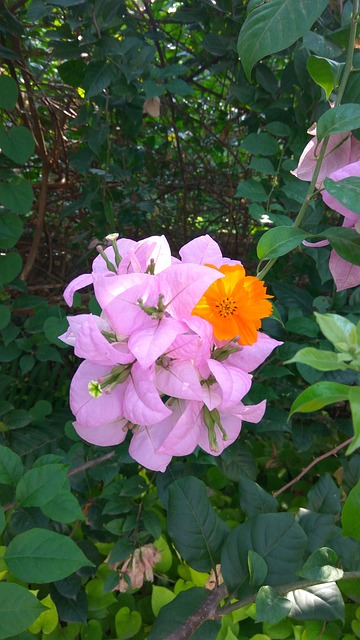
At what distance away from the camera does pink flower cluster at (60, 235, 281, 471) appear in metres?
0.43

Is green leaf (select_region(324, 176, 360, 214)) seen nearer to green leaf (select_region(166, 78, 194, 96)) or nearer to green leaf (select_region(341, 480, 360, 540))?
green leaf (select_region(341, 480, 360, 540))

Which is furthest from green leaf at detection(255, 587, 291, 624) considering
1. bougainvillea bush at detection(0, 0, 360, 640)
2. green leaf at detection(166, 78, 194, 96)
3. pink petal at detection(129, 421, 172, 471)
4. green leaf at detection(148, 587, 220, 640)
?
green leaf at detection(166, 78, 194, 96)

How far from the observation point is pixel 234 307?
458 mm

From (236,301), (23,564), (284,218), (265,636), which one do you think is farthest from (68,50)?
(265,636)

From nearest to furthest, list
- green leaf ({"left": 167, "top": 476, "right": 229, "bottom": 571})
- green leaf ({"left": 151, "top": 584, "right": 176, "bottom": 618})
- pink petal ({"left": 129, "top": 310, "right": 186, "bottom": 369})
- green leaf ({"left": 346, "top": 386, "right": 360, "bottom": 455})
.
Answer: green leaf ({"left": 346, "top": 386, "right": 360, "bottom": 455})
pink petal ({"left": 129, "top": 310, "right": 186, "bottom": 369})
green leaf ({"left": 167, "top": 476, "right": 229, "bottom": 571})
green leaf ({"left": 151, "top": 584, "right": 176, "bottom": 618})

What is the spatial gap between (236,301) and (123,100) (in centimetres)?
90

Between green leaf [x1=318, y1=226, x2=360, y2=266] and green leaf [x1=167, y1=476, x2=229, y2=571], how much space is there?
1.39ft

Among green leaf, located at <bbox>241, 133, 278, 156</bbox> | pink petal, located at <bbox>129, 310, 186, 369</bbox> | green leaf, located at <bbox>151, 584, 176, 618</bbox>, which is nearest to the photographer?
pink petal, located at <bbox>129, 310, 186, 369</bbox>

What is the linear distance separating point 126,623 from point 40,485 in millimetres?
656

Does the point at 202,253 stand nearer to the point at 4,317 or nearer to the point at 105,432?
the point at 105,432

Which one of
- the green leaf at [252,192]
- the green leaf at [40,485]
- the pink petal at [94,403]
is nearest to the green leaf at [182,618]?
the green leaf at [40,485]

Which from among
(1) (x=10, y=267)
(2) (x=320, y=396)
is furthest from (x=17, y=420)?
(2) (x=320, y=396)

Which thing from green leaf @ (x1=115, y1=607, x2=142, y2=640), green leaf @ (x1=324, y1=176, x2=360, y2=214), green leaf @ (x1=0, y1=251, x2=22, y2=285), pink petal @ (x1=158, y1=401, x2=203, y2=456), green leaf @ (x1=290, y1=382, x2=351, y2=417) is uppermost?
green leaf @ (x1=324, y1=176, x2=360, y2=214)

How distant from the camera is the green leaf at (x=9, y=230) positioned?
112 centimetres
